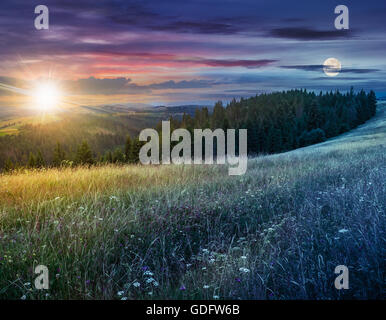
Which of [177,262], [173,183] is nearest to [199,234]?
[177,262]

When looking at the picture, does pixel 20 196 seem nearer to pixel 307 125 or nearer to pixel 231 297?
pixel 231 297

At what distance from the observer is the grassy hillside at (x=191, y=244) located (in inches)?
98.5

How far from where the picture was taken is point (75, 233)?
336 centimetres

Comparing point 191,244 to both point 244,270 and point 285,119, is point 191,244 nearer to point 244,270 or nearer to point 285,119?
point 244,270

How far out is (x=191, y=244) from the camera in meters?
3.58

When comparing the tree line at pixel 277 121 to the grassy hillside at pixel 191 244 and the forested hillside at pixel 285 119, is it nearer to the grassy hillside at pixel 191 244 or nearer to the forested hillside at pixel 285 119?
the forested hillside at pixel 285 119

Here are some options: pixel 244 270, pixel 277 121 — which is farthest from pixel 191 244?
pixel 277 121

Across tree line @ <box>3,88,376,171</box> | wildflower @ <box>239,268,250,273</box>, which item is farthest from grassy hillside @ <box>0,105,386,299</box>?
tree line @ <box>3,88,376,171</box>

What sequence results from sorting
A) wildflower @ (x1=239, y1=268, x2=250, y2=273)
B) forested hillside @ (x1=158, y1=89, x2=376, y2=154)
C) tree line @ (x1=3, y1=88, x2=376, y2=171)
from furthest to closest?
1. forested hillside @ (x1=158, y1=89, x2=376, y2=154)
2. tree line @ (x1=3, y1=88, x2=376, y2=171)
3. wildflower @ (x1=239, y1=268, x2=250, y2=273)

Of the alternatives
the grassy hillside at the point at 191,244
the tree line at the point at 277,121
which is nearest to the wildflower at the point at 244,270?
the grassy hillside at the point at 191,244

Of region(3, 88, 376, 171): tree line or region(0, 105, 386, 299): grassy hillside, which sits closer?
region(0, 105, 386, 299): grassy hillside

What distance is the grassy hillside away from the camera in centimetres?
250

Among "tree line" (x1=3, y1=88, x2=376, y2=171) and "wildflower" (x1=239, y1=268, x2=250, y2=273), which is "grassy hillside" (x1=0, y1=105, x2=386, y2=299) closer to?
"wildflower" (x1=239, y1=268, x2=250, y2=273)
